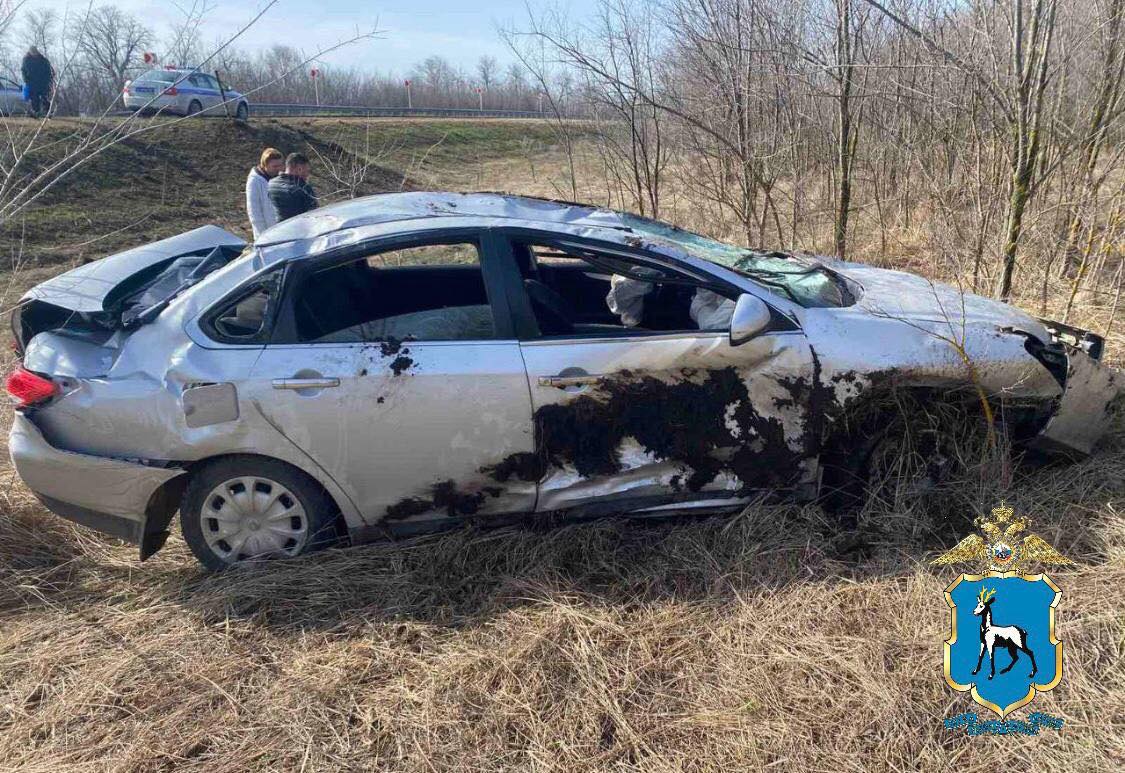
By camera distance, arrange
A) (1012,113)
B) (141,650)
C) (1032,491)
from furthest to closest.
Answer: (1012,113) → (1032,491) → (141,650)

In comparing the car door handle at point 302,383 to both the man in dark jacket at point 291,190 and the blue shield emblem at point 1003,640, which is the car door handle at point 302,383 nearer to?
the blue shield emblem at point 1003,640

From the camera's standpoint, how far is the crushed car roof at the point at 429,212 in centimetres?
355

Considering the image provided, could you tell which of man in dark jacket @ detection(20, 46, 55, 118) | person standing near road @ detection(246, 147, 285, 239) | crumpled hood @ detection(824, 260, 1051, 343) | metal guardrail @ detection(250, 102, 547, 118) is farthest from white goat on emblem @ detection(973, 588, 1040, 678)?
metal guardrail @ detection(250, 102, 547, 118)

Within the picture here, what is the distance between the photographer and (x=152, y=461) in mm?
3332

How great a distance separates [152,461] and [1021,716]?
3.42m

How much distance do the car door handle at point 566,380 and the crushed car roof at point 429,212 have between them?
0.75m

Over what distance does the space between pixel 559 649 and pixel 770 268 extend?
2.18 metres

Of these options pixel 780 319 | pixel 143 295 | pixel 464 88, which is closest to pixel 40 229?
pixel 143 295

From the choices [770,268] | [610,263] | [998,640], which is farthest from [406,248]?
[998,640]

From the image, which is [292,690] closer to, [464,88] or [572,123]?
[572,123]

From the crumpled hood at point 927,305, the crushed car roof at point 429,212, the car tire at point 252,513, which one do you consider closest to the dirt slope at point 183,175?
the crushed car roof at point 429,212

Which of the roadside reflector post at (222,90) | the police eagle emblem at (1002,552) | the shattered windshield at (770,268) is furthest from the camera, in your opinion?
the roadside reflector post at (222,90)

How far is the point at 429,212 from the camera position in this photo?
3.62 meters

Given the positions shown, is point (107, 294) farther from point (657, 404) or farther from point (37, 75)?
point (37, 75)
